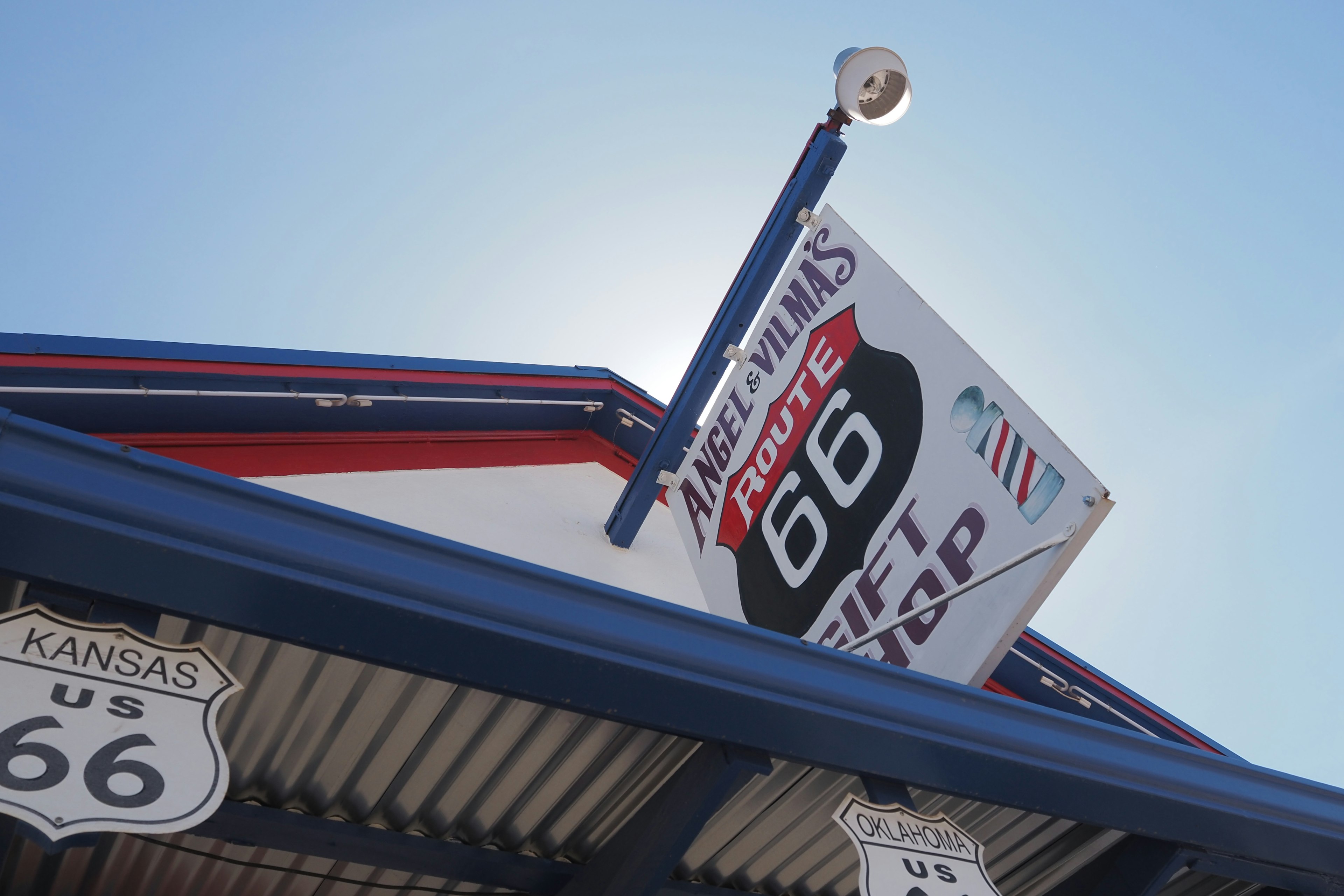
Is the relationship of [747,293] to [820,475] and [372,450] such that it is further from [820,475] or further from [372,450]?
[372,450]

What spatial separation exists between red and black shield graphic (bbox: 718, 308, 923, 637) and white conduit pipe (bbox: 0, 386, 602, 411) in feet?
10.0

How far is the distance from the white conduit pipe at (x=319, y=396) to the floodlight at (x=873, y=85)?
3684 millimetres

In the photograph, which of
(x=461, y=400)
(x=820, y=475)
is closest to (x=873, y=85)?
(x=820, y=475)

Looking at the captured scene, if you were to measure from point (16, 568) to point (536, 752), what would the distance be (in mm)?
1746

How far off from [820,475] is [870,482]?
408 mm

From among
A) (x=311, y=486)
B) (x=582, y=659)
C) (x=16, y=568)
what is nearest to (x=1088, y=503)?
(x=582, y=659)

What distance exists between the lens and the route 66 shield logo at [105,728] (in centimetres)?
204

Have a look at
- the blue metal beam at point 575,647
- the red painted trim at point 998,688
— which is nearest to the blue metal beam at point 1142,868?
the blue metal beam at point 575,647

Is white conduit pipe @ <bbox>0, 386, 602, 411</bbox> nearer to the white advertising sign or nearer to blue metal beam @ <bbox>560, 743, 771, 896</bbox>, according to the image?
the white advertising sign

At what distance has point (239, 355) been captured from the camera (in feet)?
21.0

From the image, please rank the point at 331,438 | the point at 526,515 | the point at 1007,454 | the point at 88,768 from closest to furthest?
1. the point at 88,768
2. the point at 1007,454
3. the point at 331,438
4. the point at 526,515

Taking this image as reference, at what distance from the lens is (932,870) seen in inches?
115

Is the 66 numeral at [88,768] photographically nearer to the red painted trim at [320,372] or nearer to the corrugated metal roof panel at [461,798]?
the corrugated metal roof panel at [461,798]

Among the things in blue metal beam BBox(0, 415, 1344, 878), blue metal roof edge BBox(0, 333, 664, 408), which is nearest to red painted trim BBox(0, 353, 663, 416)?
blue metal roof edge BBox(0, 333, 664, 408)
